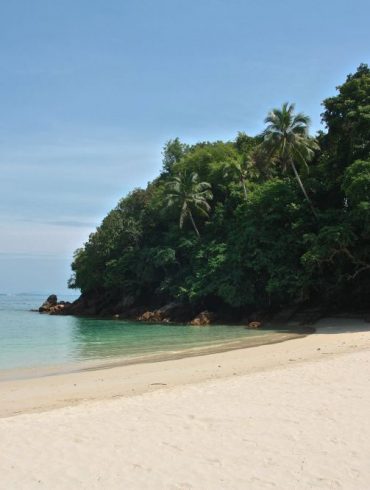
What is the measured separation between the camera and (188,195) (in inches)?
1683

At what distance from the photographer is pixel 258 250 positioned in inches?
1336

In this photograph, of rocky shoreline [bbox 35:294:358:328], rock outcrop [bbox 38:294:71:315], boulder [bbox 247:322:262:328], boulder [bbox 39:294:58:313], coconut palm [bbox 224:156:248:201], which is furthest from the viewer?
boulder [bbox 39:294:58:313]

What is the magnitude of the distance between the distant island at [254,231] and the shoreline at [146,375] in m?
10.4

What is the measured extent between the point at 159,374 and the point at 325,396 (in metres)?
6.04

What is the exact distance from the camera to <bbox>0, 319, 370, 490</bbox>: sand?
5.54 meters

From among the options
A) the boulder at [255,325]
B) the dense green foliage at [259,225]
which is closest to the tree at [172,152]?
the dense green foliage at [259,225]

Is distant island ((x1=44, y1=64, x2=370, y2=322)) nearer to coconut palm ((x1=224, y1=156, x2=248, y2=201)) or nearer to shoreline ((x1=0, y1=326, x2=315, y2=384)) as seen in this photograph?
coconut palm ((x1=224, y1=156, x2=248, y2=201))

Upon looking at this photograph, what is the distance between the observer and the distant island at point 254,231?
29.2 metres

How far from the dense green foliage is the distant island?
8cm

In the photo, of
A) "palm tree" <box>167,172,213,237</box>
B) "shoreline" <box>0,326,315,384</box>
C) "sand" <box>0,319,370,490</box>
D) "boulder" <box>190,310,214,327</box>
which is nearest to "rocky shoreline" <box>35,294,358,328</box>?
"boulder" <box>190,310,214,327</box>

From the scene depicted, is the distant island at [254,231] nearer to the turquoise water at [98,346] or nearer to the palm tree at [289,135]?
the palm tree at [289,135]

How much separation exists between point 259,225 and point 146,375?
2280cm

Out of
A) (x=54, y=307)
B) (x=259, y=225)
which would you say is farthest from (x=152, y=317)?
(x=54, y=307)

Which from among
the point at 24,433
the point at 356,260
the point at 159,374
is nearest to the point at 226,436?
the point at 24,433
